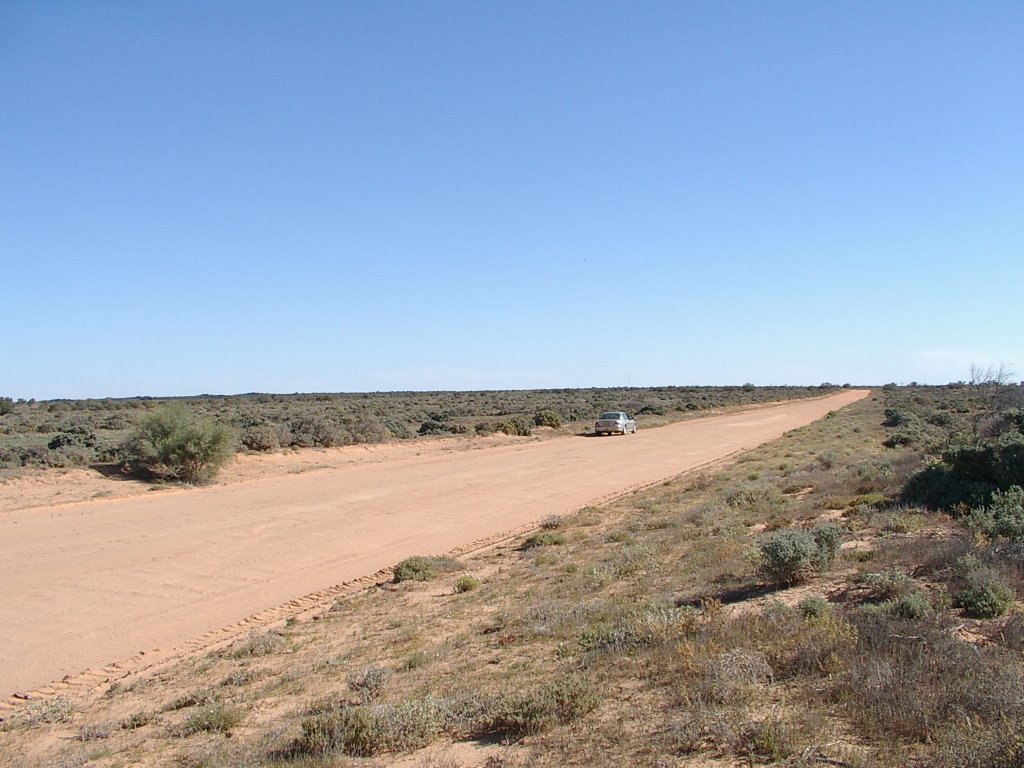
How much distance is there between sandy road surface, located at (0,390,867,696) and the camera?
31.3ft

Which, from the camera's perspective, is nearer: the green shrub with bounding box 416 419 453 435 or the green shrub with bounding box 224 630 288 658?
the green shrub with bounding box 224 630 288 658

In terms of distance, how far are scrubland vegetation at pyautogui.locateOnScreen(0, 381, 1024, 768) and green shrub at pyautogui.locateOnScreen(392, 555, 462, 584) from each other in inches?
2.7

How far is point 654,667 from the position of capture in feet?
19.6

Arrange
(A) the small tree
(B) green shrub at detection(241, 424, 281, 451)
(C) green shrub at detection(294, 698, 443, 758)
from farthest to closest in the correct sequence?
(B) green shrub at detection(241, 424, 281, 451)
(A) the small tree
(C) green shrub at detection(294, 698, 443, 758)

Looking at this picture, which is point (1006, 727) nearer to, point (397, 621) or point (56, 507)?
point (397, 621)

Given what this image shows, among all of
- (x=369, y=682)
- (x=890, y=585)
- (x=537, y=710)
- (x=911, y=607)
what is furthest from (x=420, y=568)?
(x=911, y=607)

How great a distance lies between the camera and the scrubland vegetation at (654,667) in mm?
4539

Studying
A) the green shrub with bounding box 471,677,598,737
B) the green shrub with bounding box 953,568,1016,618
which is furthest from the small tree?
the green shrub with bounding box 953,568,1016,618

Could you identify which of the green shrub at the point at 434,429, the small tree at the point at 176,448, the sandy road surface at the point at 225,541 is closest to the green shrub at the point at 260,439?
the sandy road surface at the point at 225,541

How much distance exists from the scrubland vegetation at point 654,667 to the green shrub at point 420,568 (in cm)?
7

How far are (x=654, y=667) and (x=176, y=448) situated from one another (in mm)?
21888

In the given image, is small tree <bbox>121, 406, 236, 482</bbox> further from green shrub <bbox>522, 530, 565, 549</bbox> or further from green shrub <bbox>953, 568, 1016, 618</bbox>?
green shrub <bbox>953, 568, 1016, 618</bbox>

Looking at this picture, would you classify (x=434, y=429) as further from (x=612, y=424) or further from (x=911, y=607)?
(x=911, y=607)

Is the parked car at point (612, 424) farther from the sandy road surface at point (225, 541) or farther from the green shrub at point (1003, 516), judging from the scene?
the green shrub at point (1003, 516)
